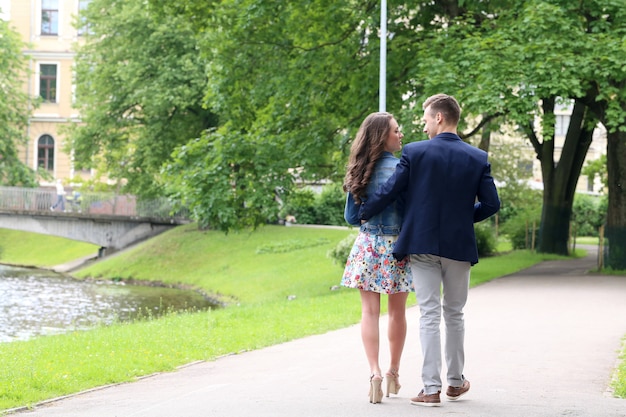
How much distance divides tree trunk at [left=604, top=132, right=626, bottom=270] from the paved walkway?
34.6ft

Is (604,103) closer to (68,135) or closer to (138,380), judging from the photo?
(138,380)

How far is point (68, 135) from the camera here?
50.9 meters

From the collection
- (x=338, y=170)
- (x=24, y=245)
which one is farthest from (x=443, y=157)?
(x=24, y=245)

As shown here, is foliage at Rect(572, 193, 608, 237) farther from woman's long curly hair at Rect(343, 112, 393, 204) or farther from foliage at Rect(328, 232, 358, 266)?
woman's long curly hair at Rect(343, 112, 393, 204)

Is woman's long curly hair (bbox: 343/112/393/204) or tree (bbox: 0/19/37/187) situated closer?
woman's long curly hair (bbox: 343/112/393/204)

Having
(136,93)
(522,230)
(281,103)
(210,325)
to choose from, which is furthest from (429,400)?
(136,93)

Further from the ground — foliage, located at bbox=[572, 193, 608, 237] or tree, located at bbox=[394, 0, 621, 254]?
tree, located at bbox=[394, 0, 621, 254]

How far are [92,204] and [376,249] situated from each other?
1793 inches

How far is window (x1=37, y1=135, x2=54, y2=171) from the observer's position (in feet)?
230

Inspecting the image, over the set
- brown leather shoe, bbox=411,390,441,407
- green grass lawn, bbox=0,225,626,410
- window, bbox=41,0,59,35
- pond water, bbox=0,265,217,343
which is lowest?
pond water, bbox=0,265,217,343

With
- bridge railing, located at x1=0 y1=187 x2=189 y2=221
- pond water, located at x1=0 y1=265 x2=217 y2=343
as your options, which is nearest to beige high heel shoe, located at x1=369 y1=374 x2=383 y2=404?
pond water, located at x1=0 y1=265 x2=217 y2=343

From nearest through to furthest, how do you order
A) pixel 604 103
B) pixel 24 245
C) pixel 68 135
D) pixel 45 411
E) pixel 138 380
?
pixel 45 411 → pixel 138 380 → pixel 604 103 → pixel 68 135 → pixel 24 245

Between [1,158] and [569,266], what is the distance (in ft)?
102

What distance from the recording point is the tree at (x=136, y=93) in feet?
146
